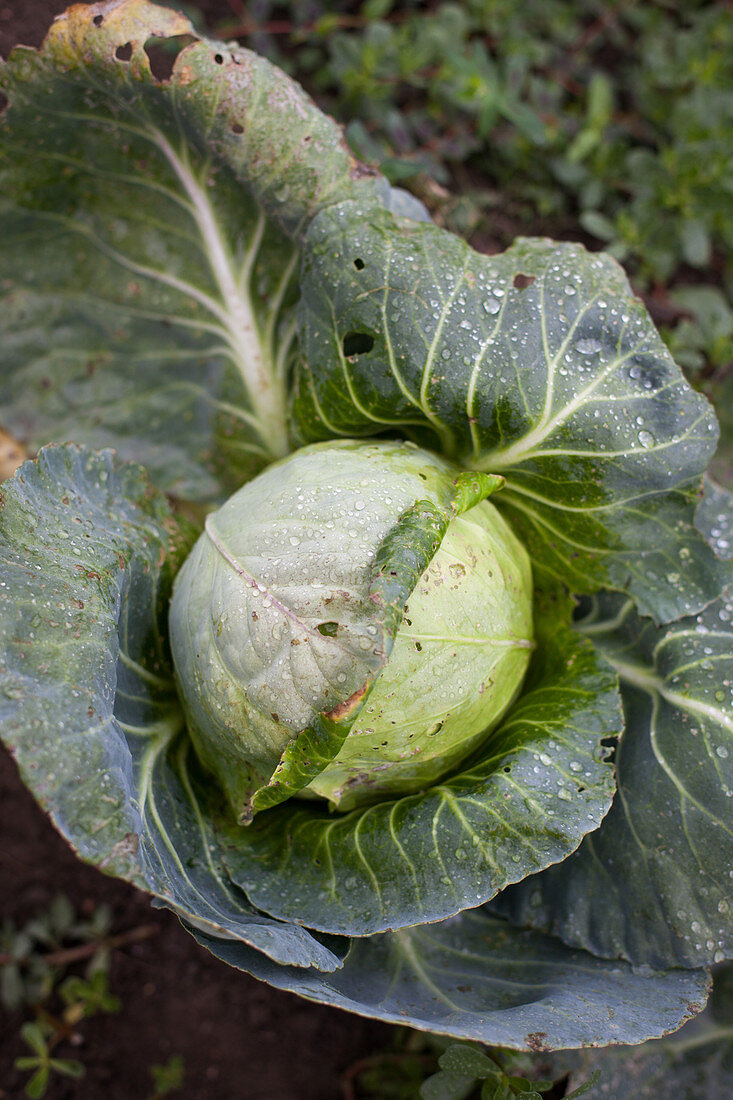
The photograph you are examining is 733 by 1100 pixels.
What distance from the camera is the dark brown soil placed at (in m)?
2.89

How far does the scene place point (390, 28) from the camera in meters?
3.39

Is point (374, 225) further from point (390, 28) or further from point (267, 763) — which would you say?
point (390, 28)

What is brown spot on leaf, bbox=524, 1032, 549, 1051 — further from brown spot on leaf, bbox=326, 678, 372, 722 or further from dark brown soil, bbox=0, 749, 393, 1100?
dark brown soil, bbox=0, 749, 393, 1100

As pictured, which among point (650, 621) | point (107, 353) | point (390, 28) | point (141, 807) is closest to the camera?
point (141, 807)

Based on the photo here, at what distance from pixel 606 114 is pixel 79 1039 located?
173 inches

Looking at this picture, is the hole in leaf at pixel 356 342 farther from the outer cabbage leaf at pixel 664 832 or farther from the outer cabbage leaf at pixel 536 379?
the outer cabbage leaf at pixel 664 832

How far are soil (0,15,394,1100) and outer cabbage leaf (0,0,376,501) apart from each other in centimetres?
106

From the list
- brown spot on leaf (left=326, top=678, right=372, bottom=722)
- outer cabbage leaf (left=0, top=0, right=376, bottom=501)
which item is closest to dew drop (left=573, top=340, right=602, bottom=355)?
outer cabbage leaf (left=0, top=0, right=376, bottom=501)

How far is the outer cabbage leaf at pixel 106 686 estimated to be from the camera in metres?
1.54

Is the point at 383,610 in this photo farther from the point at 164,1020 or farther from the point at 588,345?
the point at 164,1020

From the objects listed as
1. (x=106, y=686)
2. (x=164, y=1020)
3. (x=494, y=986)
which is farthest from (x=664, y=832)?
(x=164, y=1020)

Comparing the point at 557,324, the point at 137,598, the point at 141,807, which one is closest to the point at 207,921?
the point at 141,807

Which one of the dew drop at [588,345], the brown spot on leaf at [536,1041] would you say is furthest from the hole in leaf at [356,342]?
the brown spot on leaf at [536,1041]

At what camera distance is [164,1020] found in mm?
2959
